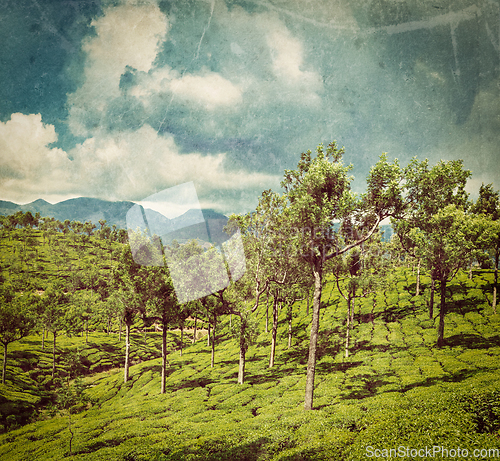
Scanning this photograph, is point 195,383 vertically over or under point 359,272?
under

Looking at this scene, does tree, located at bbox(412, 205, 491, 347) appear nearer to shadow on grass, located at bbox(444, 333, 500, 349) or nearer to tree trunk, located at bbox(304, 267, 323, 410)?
shadow on grass, located at bbox(444, 333, 500, 349)

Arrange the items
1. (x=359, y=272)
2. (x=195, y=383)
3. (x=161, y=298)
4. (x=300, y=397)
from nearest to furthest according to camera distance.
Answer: (x=300, y=397) < (x=161, y=298) < (x=195, y=383) < (x=359, y=272)

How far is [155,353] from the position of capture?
7162cm

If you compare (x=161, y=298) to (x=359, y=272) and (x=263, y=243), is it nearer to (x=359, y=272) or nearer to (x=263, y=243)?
(x=263, y=243)

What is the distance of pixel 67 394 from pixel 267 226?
27295mm

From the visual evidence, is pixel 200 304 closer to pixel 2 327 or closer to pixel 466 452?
pixel 466 452

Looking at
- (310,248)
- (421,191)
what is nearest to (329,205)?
(310,248)

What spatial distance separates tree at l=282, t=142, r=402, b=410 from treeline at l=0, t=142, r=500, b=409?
0.09 meters

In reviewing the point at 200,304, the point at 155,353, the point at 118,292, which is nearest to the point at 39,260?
the point at 155,353

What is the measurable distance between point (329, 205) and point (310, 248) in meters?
4.32

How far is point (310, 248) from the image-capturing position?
75.1ft

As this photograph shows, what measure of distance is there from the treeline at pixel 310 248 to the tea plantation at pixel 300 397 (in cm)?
408

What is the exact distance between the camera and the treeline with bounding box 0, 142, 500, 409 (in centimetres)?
2241

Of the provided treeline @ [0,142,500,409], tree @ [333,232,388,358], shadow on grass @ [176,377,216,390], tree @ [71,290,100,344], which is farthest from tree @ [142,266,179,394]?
tree @ [71,290,100,344]
